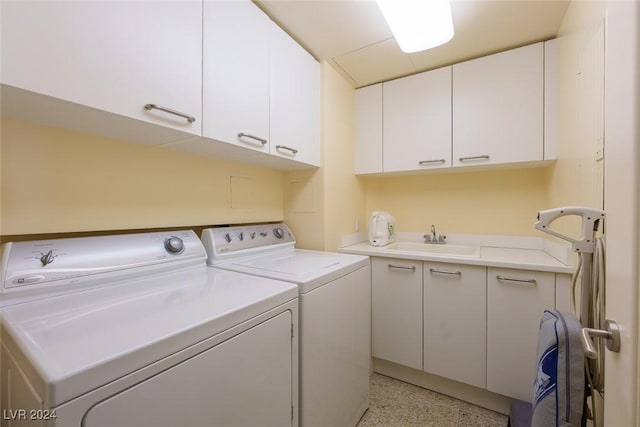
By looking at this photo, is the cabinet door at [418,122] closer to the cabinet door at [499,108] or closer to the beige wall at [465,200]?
the cabinet door at [499,108]

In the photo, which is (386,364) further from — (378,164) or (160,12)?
(160,12)

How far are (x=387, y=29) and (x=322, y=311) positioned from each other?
1673mm

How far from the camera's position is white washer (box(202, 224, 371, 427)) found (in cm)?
Result: 110

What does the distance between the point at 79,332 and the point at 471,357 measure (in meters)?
1.94

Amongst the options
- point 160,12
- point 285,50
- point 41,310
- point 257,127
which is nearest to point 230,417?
point 41,310

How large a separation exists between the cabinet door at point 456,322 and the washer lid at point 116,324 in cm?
114

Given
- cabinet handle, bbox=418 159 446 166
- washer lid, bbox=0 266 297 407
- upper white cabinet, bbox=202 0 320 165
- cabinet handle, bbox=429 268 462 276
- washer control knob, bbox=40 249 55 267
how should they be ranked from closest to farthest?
washer lid, bbox=0 266 297 407
washer control knob, bbox=40 249 55 267
upper white cabinet, bbox=202 0 320 165
cabinet handle, bbox=429 268 462 276
cabinet handle, bbox=418 159 446 166

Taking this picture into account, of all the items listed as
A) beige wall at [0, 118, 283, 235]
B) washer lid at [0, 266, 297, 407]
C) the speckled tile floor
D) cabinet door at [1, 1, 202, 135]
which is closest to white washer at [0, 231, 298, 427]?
washer lid at [0, 266, 297, 407]

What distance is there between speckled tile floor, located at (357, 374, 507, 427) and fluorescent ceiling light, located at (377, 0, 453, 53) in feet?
7.13

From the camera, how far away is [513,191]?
2.07 m

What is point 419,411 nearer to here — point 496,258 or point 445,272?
point 445,272

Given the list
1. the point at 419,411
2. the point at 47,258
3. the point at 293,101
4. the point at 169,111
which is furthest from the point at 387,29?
the point at 419,411

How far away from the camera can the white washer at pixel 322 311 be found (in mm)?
1102

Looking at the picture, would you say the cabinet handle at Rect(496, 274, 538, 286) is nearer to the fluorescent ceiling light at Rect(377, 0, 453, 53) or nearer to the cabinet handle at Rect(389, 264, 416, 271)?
the cabinet handle at Rect(389, 264, 416, 271)
